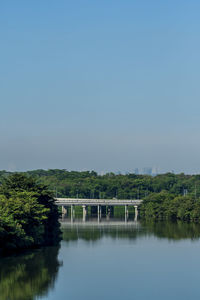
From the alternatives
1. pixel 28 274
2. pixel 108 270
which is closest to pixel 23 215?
pixel 28 274

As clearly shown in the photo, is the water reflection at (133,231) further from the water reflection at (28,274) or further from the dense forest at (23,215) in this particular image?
the water reflection at (28,274)

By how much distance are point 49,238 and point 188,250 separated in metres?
13.7

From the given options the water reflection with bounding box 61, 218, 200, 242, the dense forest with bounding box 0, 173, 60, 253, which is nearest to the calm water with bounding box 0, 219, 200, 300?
the water reflection with bounding box 61, 218, 200, 242

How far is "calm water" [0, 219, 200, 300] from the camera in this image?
119 feet

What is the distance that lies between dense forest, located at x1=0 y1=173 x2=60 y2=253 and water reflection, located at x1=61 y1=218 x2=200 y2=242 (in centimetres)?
578

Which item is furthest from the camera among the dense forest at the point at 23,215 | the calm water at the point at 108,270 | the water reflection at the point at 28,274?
the dense forest at the point at 23,215

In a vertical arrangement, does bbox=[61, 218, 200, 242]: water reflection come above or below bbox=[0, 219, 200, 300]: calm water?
above

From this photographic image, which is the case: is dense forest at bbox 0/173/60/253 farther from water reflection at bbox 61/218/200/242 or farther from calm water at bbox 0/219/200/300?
water reflection at bbox 61/218/200/242

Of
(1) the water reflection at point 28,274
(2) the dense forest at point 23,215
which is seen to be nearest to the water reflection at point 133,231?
(2) the dense forest at point 23,215

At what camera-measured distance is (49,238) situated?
193ft

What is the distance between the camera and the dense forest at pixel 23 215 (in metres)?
46.0

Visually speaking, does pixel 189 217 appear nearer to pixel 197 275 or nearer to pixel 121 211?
pixel 121 211

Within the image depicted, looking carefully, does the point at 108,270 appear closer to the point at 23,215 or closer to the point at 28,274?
the point at 28,274

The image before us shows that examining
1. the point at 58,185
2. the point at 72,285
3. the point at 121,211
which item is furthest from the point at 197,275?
the point at 58,185
